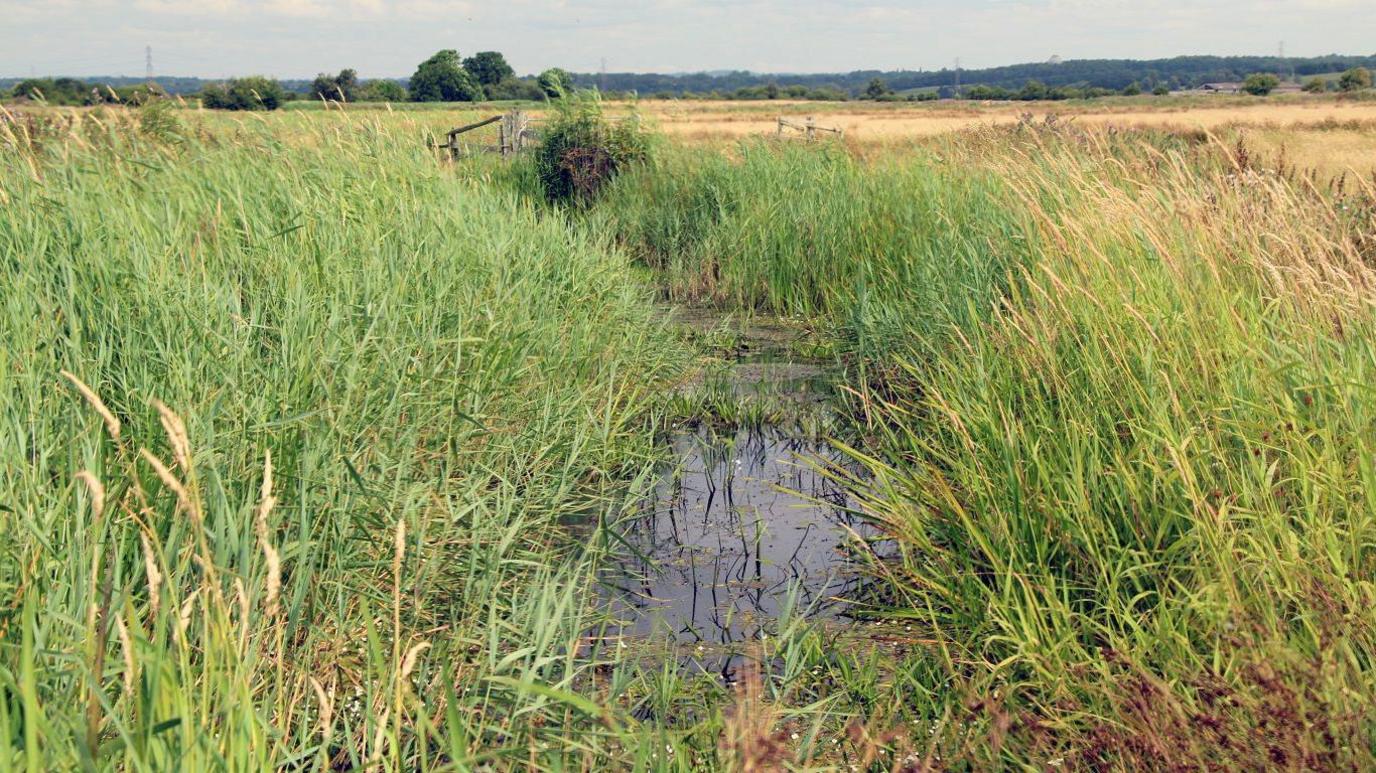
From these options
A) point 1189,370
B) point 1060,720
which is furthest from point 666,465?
point 1060,720

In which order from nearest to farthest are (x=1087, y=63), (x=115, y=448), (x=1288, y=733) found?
1. (x=1288, y=733)
2. (x=115, y=448)
3. (x=1087, y=63)

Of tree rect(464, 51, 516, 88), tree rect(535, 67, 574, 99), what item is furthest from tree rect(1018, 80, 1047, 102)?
tree rect(535, 67, 574, 99)

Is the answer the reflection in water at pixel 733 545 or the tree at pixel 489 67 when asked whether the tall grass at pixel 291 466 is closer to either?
the reflection in water at pixel 733 545

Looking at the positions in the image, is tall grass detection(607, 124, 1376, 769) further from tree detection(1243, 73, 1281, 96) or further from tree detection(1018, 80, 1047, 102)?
tree detection(1018, 80, 1047, 102)

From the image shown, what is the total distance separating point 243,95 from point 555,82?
5303mm

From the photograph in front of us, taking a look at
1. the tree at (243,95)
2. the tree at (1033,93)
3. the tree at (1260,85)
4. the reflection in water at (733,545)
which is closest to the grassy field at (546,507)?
the reflection in water at (733,545)

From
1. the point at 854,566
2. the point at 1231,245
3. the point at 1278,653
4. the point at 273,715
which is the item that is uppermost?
the point at 1231,245

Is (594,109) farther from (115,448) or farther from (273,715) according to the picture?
(273,715)

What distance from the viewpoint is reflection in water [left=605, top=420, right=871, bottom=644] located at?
3.72 metres

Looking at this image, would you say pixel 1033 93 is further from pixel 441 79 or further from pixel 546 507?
pixel 546 507

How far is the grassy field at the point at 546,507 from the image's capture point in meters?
Result: 2.02

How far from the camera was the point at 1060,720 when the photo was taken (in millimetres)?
2518

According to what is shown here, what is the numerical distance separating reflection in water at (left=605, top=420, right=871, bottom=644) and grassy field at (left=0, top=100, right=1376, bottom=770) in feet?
0.63

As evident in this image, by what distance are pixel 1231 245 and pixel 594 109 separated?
8.96 metres
